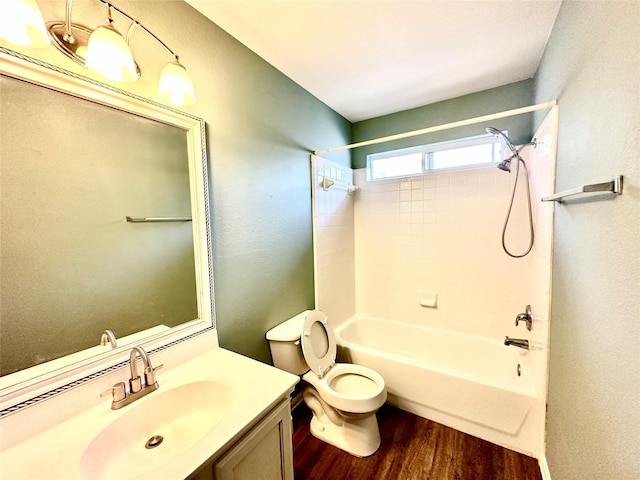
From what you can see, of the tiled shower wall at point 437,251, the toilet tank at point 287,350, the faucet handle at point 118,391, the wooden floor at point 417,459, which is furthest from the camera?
the tiled shower wall at point 437,251

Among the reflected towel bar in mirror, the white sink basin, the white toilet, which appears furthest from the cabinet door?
the reflected towel bar in mirror

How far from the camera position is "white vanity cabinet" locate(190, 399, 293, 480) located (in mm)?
792

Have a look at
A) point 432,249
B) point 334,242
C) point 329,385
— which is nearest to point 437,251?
point 432,249

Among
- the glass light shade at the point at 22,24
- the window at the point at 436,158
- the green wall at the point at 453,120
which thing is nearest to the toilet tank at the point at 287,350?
the glass light shade at the point at 22,24

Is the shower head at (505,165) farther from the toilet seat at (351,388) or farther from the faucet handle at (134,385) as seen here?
the faucet handle at (134,385)

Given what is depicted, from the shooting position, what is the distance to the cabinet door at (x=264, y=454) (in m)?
0.82

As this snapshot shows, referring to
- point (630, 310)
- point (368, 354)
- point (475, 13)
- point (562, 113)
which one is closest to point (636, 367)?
point (630, 310)

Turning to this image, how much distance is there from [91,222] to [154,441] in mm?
883

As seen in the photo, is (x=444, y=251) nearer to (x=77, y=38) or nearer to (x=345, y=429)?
(x=345, y=429)

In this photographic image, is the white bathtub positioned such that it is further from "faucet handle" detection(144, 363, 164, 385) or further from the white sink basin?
"faucet handle" detection(144, 363, 164, 385)

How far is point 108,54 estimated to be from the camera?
0.87 meters

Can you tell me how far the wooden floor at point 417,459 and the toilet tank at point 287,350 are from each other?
50cm

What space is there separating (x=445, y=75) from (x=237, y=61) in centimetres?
153

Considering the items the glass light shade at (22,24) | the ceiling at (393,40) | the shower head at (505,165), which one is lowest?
the shower head at (505,165)
